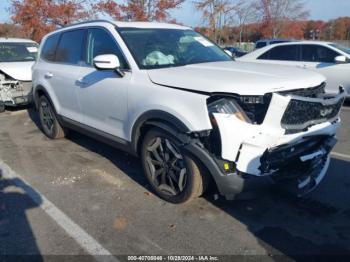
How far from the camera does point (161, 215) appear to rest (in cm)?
368

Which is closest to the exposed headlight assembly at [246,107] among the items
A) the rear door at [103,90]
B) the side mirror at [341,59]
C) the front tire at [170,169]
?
the front tire at [170,169]

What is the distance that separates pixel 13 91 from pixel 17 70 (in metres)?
0.58

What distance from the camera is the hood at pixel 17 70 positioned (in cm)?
860

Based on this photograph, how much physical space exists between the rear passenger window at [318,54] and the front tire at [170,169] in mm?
6455

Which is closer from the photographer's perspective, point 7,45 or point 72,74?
point 72,74

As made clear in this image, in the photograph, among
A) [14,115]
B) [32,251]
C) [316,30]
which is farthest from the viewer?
[316,30]

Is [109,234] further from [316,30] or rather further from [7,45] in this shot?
[316,30]

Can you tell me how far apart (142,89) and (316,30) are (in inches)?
2352

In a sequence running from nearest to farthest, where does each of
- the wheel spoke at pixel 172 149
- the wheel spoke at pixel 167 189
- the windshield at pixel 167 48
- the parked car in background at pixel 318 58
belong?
the wheel spoke at pixel 172 149 → the wheel spoke at pixel 167 189 → the windshield at pixel 167 48 → the parked car in background at pixel 318 58

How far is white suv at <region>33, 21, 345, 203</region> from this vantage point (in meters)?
3.11

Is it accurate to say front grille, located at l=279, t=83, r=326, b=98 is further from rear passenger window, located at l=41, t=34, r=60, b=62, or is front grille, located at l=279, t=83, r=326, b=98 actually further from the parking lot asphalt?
rear passenger window, located at l=41, t=34, r=60, b=62

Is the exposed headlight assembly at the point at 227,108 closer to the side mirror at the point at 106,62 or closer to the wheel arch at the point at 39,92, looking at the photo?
the side mirror at the point at 106,62

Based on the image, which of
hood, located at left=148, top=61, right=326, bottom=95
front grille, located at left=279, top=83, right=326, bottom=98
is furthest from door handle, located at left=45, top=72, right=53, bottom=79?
front grille, located at left=279, top=83, right=326, bottom=98

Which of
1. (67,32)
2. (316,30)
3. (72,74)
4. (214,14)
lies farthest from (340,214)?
(316,30)
